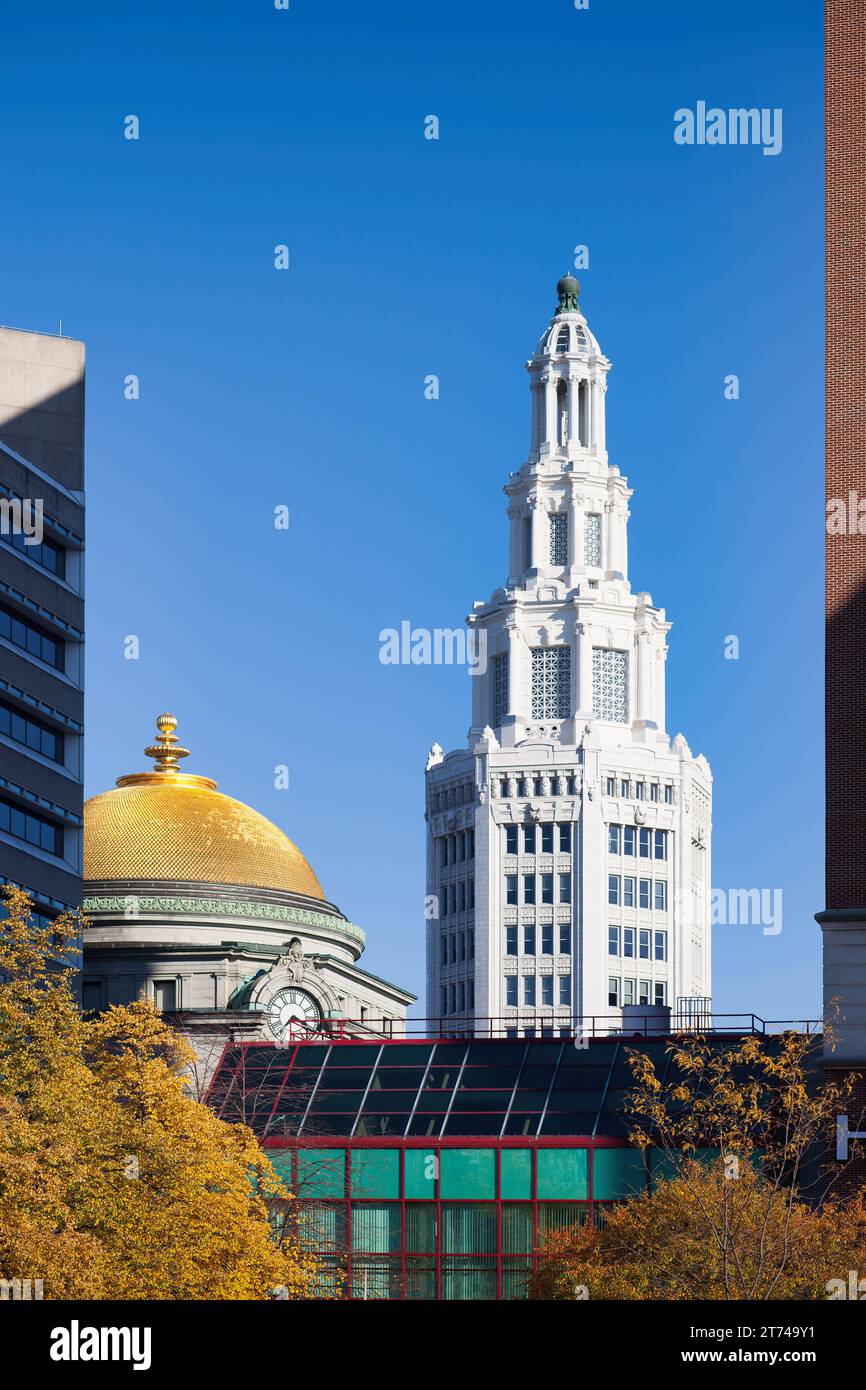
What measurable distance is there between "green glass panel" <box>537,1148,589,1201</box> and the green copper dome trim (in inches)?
Result: 1651

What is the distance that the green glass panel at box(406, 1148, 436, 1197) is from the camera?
74062mm

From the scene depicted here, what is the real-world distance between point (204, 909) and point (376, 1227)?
41402mm

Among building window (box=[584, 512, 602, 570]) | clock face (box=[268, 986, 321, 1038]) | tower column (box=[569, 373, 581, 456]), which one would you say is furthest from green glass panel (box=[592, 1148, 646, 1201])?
tower column (box=[569, 373, 581, 456])

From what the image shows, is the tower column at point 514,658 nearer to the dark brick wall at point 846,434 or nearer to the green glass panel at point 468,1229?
the green glass panel at point 468,1229

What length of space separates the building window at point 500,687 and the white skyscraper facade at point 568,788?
15 cm

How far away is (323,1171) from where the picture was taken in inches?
2953

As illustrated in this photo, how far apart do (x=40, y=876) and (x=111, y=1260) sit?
162 ft

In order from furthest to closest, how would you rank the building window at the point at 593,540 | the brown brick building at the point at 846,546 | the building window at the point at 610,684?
the building window at the point at 593,540 < the building window at the point at 610,684 < the brown brick building at the point at 846,546

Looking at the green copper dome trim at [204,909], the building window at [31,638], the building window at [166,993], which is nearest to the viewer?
the building window at [31,638]

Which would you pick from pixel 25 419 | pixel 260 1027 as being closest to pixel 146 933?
pixel 260 1027

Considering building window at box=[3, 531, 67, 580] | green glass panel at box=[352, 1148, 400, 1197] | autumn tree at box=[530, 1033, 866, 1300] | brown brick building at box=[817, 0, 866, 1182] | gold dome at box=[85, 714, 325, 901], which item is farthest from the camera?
gold dome at box=[85, 714, 325, 901]

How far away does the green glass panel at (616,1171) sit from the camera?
72312mm

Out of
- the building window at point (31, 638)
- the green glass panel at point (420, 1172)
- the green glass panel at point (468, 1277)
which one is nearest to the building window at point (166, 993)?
the building window at point (31, 638)

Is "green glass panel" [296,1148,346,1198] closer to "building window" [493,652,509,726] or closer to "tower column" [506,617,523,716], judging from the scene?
"tower column" [506,617,523,716]
